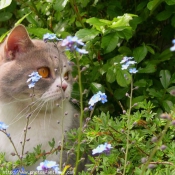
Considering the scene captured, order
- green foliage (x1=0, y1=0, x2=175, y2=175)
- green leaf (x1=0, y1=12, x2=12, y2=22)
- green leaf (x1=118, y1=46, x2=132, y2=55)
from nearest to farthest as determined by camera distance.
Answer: green foliage (x1=0, y1=0, x2=175, y2=175) < green leaf (x1=118, y1=46, x2=132, y2=55) < green leaf (x1=0, y1=12, x2=12, y2=22)

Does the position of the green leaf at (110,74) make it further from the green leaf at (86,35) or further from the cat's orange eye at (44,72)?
the cat's orange eye at (44,72)

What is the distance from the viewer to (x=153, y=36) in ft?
9.44

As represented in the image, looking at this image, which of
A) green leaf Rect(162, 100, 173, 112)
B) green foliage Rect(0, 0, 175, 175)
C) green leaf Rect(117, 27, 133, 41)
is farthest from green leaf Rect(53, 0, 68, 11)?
green leaf Rect(162, 100, 173, 112)

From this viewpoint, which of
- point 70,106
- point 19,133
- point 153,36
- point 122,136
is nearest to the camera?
point 122,136

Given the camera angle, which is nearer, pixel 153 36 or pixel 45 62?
pixel 45 62

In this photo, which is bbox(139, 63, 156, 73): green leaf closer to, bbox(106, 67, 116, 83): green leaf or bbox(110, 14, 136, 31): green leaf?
bbox(106, 67, 116, 83): green leaf

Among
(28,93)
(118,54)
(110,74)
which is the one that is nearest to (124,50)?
(118,54)

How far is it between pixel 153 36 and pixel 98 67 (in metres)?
0.59

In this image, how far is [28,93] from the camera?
202 centimetres

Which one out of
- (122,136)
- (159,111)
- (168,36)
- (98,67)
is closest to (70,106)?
(98,67)

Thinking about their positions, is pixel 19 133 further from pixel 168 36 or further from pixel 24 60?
pixel 168 36

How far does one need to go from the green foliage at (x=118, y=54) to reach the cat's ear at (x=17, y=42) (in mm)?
151

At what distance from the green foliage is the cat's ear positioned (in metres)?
0.15

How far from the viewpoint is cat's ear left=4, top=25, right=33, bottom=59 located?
6.70 feet
